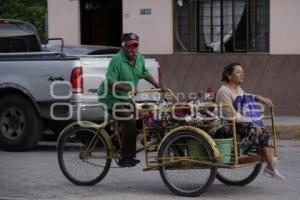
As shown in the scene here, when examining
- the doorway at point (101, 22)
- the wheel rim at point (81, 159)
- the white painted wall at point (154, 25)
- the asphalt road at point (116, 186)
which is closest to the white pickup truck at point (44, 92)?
the asphalt road at point (116, 186)

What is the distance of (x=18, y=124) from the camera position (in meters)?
12.0

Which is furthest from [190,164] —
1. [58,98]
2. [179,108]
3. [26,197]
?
[58,98]

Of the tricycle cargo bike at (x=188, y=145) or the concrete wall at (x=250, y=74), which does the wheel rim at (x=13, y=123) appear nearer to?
the tricycle cargo bike at (x=188, y=145)

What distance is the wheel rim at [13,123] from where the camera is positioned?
1188cm

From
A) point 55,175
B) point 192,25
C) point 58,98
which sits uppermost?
point 192,25

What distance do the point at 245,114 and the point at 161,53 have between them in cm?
890

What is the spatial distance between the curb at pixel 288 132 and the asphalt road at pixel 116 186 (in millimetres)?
3000

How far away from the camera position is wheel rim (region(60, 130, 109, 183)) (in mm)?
8984

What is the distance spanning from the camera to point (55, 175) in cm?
983

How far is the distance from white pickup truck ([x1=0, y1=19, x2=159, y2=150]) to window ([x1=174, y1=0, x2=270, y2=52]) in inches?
188

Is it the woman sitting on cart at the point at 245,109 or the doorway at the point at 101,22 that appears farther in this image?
the doorway at the point at 101,22

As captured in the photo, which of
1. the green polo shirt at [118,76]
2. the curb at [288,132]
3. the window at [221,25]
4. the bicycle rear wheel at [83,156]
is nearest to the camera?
the green polo shirt at [118,76]

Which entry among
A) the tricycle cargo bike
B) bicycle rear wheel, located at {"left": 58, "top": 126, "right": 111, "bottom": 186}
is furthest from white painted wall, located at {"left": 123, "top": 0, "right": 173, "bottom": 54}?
the tricycle cargo bike

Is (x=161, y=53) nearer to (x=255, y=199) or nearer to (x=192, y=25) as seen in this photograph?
(x=192, y=25)
